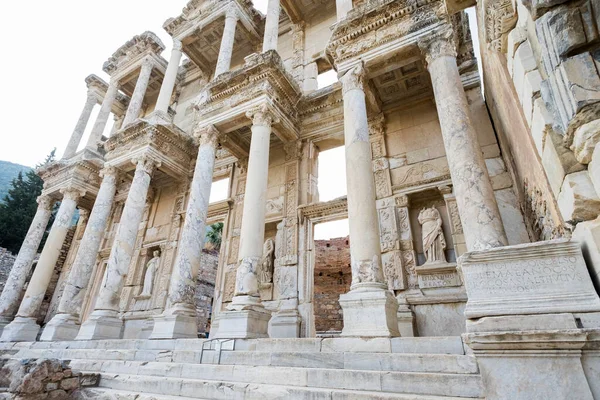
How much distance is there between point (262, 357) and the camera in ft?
17.9

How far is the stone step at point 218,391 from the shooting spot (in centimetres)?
371

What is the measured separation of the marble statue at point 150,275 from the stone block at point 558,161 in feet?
42.1

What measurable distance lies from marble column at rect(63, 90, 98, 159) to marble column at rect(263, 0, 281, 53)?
11805 mm

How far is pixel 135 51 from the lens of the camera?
16516mm

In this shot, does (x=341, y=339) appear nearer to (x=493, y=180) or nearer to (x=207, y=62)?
(x=493, y=180)

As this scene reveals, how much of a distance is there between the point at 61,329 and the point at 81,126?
36.4 ft

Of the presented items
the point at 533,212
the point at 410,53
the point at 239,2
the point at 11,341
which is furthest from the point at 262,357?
the point at 239,2

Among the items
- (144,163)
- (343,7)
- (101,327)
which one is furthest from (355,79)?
(101,327)

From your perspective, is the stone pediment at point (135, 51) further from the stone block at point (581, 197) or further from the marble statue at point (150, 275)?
the stone block at point (581, 197)

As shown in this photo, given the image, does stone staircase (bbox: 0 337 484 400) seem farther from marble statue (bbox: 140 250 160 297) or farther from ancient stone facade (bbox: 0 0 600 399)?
marble statue (bbox: 140 250 160 297)

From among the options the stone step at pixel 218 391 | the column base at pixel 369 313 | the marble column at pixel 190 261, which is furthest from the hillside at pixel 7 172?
the column base at pixel 369 313

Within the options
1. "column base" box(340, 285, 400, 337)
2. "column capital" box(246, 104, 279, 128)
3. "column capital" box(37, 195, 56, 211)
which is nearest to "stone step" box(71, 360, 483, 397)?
"column base" box(340, 285, 400, 337)

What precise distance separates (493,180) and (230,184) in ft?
29.0

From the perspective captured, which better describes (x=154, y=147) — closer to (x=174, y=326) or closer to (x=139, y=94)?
(x=139, y=94)
